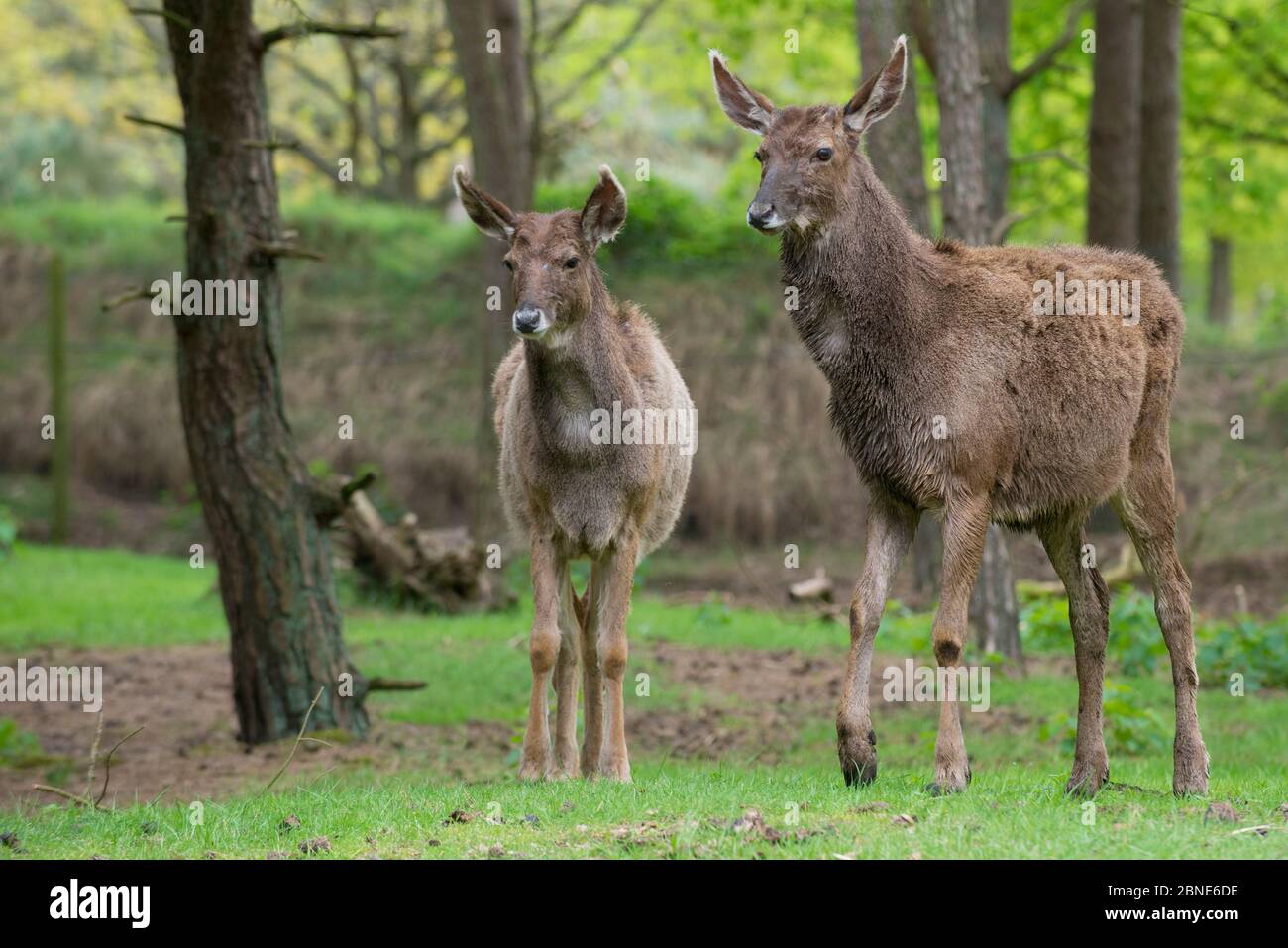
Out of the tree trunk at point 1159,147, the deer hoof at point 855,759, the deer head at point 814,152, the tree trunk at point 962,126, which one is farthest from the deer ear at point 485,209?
the tree trunk at point 1159,147

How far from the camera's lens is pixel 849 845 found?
20.4ft

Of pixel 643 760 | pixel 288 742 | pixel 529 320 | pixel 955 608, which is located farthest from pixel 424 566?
pixel 955 608

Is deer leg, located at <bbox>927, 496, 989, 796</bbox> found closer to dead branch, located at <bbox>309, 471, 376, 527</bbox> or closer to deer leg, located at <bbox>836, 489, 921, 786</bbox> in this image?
deer leg, located at <bbox>836, 489, 921, 786</bbox>

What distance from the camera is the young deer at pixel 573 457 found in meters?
8.90

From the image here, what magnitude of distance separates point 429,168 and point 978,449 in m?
36.5

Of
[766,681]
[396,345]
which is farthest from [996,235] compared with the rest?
[396,345]

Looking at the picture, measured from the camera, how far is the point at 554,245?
884 cm

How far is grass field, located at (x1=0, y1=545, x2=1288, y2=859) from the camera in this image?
6570 millimetres

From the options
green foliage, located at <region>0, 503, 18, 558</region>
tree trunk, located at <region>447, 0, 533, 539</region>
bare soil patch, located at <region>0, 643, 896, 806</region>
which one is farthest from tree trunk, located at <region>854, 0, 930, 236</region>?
green foliage, located at <region>0, 503, 18, 558</region>

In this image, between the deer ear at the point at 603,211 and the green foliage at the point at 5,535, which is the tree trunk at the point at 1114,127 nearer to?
the deer ear at the point at 603,211

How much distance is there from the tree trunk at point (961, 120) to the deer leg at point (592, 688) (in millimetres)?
5412

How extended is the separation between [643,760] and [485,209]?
4286 millimetres

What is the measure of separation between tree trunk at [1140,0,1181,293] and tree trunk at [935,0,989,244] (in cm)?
570

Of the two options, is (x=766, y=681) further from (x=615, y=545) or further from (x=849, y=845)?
(x=849, y=845)
